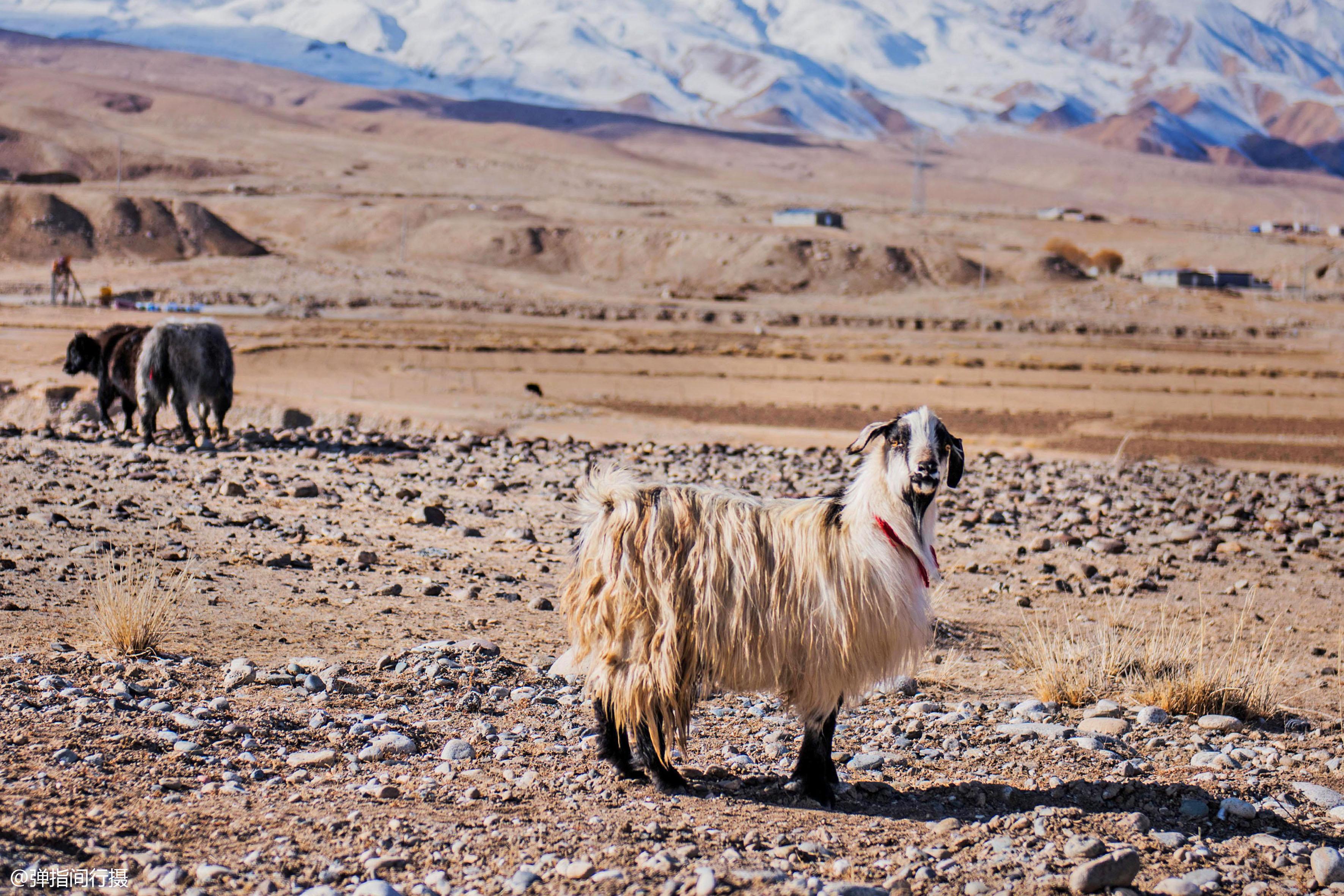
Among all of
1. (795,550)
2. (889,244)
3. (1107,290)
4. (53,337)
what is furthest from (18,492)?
(889,244)

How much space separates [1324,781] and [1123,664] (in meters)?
1.76

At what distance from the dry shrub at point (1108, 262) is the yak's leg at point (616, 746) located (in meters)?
79.9

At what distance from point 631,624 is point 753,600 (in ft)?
1.77

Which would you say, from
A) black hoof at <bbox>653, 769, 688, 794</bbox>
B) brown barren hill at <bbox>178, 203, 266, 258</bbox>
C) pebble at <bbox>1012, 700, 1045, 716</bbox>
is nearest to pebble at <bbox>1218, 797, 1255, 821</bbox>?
pebble at <bbox>1012, 700, 1045, 716</bbox>

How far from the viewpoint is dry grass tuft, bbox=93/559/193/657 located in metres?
7.29

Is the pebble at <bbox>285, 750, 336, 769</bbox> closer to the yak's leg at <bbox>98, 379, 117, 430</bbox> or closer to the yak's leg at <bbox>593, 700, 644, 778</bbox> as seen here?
the yak's leg at <bbox>593, 700, 644, 778</bbox>

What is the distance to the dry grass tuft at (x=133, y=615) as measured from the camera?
7.29m

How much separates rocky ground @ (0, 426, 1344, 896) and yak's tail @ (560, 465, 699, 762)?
40cm

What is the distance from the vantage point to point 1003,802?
5.85m

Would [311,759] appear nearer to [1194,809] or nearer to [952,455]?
[952,455]

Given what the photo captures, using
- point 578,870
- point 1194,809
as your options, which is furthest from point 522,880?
point 1194,809

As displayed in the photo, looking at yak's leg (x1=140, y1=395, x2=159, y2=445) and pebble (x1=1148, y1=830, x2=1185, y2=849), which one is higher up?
yak's leg (x1=140, y1=395, x2=159, y2=445)

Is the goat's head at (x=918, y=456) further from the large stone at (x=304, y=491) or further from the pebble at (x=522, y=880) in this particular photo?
the large stone at (x=304, y=491)

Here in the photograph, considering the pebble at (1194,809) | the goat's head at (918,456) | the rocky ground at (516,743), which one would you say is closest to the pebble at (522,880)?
the rocky ground at (516,743)
